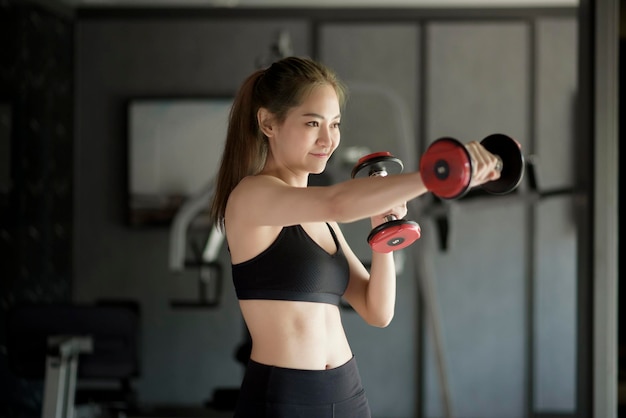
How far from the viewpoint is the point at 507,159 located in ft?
4.39

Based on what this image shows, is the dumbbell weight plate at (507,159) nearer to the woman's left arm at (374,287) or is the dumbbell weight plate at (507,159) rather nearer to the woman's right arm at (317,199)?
the woman's right arm at (317,199)

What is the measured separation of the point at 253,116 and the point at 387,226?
35 centimetres

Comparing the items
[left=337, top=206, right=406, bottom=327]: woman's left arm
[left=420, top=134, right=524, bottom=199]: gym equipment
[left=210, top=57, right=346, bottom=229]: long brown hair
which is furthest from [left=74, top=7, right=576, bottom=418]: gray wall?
[left=420, top=134, right=524, bottom=199]: gym equipment

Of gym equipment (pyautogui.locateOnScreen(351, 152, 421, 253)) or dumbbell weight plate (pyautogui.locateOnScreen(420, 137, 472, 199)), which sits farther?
gym equipment (pyautogui.locateOnScreen(351, 152, 421, 253))

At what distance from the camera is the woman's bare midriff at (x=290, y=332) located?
153 cm

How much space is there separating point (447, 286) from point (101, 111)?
2.33 m

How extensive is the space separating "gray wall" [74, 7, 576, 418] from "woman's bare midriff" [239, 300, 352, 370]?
11.4 feet

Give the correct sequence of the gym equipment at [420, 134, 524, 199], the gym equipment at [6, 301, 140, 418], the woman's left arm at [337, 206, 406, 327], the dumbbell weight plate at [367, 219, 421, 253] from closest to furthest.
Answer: the gym equipment at [420, 134, 524, 199] → the dumbbell weight plate at [367, 219, 421, 253] → the woman's left arm at [337, 206, 406, 327] → the gym equipment at [6, 301, 140, 418]

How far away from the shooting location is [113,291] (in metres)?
5.27

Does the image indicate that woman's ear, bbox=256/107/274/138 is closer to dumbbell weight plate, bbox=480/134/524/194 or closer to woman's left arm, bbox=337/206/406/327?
woman's left arm, bbox=337/206/406/327

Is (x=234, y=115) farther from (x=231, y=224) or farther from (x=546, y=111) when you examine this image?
(x=546, y=111)

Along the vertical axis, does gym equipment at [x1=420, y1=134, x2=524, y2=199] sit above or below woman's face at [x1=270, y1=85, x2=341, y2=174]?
below

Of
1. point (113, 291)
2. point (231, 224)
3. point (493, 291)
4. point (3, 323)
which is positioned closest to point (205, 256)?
point (3, 323)

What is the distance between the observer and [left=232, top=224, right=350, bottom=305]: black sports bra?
1513mm
